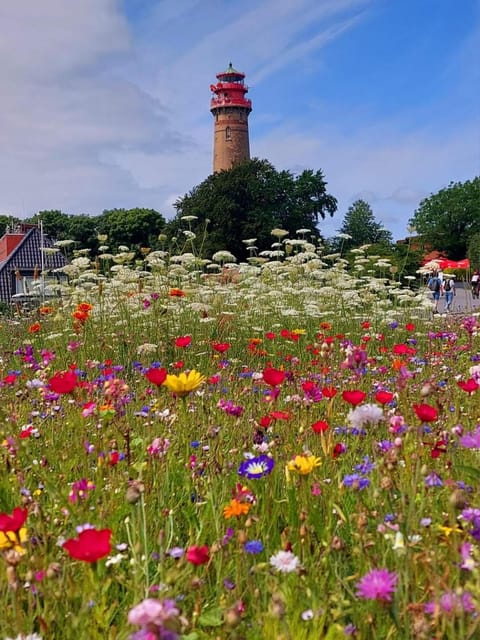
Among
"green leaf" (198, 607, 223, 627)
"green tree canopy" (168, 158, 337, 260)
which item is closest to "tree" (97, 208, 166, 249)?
"green tree canopy" (168, 158, 337, 260)

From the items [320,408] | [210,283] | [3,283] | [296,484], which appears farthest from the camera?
[3,283]

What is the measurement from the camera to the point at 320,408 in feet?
10.8

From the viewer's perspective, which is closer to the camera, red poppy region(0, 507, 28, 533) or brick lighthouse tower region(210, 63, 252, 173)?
red poppy region(0, 507, 28, 533)

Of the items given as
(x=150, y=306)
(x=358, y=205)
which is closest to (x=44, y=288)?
(x=150, y=306)

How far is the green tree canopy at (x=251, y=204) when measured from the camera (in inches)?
1341

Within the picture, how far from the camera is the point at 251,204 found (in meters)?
35.2

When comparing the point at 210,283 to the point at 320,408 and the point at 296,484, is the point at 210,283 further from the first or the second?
the point at 296,484

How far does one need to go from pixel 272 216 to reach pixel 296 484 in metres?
33.7

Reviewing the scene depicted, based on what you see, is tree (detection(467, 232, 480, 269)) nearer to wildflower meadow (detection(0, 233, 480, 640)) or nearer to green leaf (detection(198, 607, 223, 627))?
wildflower meadow (detection(0, 233, 480, 640))

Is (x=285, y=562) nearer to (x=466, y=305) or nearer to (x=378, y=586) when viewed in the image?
(x=378, y=586)

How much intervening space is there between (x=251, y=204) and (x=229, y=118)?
1588 centimetres

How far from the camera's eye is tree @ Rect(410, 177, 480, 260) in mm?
53125

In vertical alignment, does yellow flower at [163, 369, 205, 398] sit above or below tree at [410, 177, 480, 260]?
below

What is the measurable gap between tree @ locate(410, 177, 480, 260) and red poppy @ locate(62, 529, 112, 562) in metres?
53.8
